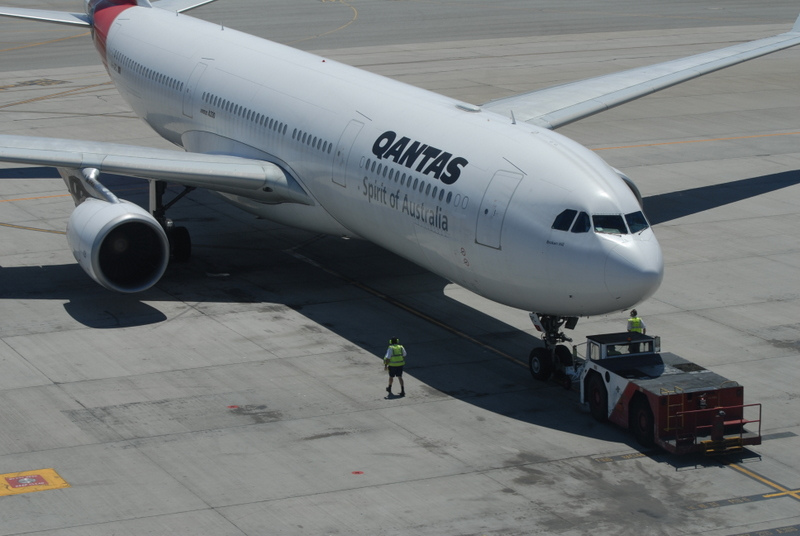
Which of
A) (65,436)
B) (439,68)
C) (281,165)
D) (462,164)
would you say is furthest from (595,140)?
(65,436)

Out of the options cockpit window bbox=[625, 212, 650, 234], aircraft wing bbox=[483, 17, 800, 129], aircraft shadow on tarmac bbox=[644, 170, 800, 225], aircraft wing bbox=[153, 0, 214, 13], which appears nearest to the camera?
cockpit window bbox=[625, 212, 650, 234]

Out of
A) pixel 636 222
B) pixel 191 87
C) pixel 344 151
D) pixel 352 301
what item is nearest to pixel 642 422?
pixel 636 222

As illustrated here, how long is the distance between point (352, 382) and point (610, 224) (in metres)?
5.78

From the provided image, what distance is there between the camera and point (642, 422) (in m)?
20.5

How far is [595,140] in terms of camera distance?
44.8m

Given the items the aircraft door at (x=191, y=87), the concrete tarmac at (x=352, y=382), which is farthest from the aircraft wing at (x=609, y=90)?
the aircraft door at (x=191, y=87)

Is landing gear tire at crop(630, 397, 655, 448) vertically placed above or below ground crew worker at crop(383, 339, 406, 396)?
below

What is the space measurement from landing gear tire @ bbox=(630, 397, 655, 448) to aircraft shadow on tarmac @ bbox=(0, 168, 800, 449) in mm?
257

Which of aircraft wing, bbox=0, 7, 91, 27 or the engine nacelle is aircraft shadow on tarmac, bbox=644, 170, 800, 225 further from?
aircraft wing, bbox=0, 7, 91, 27

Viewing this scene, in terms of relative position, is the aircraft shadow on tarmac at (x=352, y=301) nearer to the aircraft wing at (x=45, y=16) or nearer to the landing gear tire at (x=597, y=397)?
the landing gear tire at (x=597, y=397)

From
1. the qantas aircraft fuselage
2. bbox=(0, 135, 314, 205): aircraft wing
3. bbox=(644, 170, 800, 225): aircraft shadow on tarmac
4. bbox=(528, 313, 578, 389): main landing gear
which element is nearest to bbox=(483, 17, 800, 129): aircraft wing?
bbox=(644, 170, 800, 225): aircraft shadow on tarmac

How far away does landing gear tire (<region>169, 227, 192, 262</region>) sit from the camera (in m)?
30.4

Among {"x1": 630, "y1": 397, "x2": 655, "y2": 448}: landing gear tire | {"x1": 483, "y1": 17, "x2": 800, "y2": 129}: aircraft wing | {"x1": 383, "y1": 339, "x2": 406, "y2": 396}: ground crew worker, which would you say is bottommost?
{"x1": 630, "y1": 397, "x2": 655, "y2": 448}: landing gear tire

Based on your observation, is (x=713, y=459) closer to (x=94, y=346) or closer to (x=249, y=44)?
(x=94, y=346)
